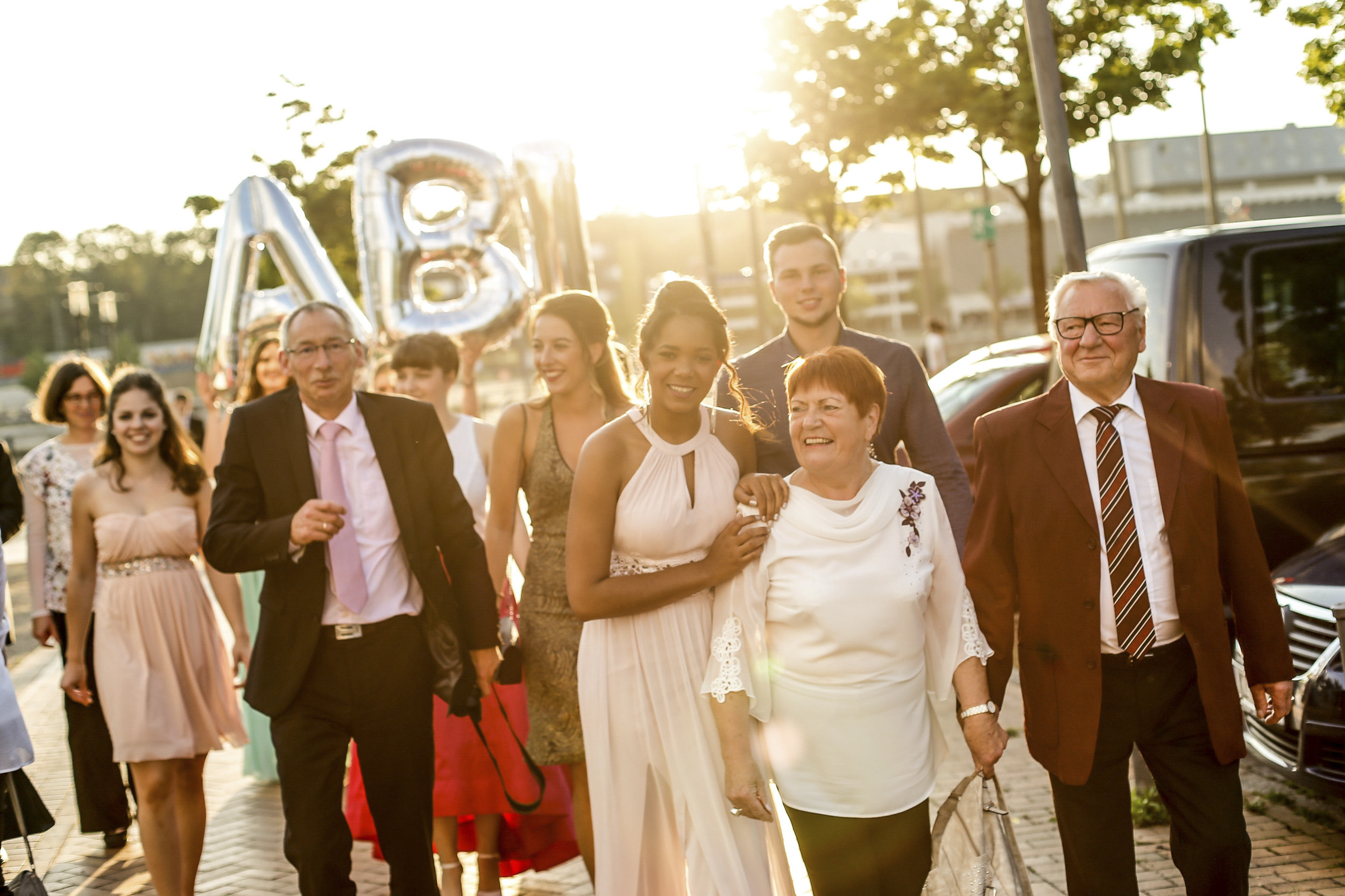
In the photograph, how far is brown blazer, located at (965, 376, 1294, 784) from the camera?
3.23 meters

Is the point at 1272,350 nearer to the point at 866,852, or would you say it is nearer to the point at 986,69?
the point at 866,852

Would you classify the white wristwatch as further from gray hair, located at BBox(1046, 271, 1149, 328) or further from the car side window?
the car side window

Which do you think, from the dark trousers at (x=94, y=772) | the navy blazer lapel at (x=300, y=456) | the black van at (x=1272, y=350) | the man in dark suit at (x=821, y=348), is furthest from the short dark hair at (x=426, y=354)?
the black van at (x=1272, y=350)

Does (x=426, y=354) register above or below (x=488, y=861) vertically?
above

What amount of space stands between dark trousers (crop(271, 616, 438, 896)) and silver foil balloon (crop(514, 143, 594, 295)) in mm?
4328

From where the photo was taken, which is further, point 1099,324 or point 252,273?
point 252,273

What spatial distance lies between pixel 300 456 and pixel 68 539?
2.71 metres

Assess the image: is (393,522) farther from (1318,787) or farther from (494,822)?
(1318,787)

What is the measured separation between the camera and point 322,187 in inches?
868

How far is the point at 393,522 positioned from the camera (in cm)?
402

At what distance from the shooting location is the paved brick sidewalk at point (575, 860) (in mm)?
4488

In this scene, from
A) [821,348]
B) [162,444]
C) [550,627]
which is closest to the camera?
[821,348]

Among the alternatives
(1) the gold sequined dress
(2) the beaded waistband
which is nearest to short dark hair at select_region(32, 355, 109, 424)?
(2) the beaded waistband

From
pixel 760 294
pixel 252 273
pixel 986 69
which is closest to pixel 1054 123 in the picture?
pixel 252 273
